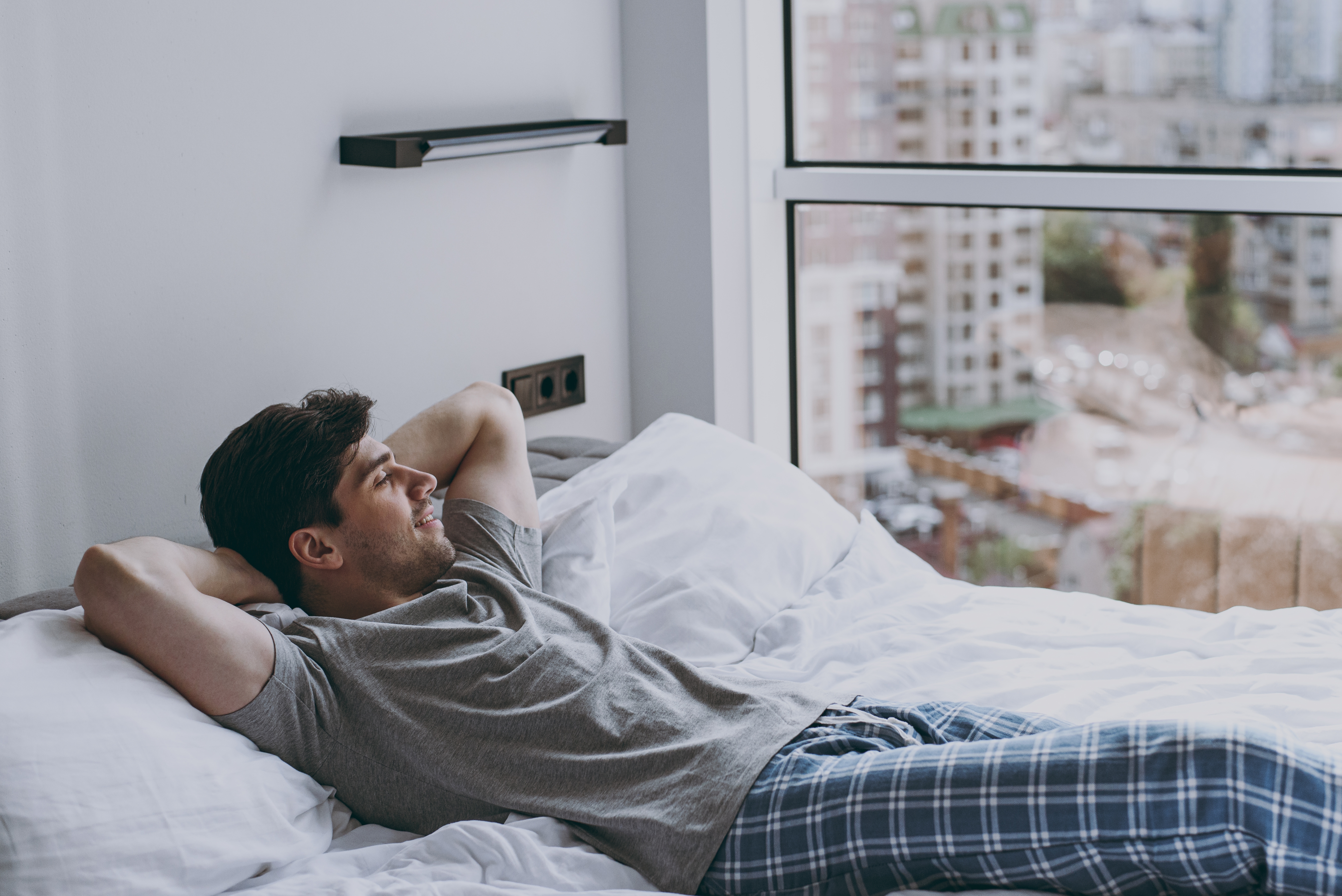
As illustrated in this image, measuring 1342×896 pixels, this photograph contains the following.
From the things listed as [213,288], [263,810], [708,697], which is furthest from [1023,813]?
[213,288]

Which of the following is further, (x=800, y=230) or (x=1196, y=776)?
(x=800, y=230)

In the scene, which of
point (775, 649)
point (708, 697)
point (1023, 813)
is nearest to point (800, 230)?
point (775, 649)

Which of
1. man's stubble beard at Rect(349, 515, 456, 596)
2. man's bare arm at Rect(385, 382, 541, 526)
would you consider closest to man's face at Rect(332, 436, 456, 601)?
man's stubble beard at Rect(349, 515, 456, 596)

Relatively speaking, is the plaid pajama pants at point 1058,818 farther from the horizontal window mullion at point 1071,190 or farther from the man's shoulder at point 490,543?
the horizontal window mullion at point 1071,190

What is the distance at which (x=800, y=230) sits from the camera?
9.33 ft

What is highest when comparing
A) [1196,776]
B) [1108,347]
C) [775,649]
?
[1108,347]

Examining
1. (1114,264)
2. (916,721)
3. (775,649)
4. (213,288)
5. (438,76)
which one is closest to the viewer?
(916,721)

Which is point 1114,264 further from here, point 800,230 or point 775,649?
point 775,649

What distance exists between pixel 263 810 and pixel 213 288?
906 mm

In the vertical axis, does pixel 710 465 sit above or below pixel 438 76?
below

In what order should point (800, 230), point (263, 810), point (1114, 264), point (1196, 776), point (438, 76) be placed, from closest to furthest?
1. point (1196, 776)
2. point (263, 810)
3. point (438, 76)
4. point (1114, 264)
5. point (800, 230)

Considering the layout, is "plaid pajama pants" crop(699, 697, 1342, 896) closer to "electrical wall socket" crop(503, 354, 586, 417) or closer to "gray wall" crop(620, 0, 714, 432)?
"electrical wall socket" crop(503, 354, 586, 417)

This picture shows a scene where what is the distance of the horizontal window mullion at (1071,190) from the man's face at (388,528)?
1.53m

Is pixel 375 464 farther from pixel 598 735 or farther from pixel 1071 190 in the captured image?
pixel 1071 190
